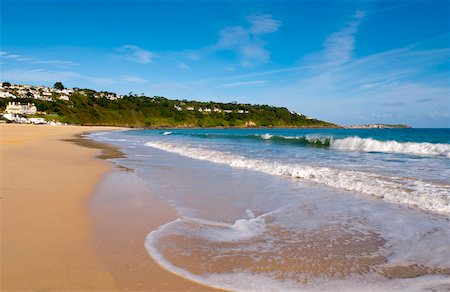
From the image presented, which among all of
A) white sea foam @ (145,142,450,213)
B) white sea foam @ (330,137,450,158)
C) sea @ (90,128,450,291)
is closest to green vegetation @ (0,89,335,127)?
white sea foam @ (330,137,450,158)

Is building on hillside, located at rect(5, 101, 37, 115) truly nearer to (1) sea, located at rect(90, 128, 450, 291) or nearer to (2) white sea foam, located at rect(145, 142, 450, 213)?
(2) white sea foam, located at rect(145, 142, 450, 213)

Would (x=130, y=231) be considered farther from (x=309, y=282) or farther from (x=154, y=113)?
(x=154, y=113)

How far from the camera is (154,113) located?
469 ft

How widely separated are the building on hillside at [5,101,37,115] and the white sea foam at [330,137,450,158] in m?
93.7

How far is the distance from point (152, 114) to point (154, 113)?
139 cm

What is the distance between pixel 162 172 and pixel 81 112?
113664mm

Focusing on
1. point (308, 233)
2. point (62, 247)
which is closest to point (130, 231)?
point (62, 247)

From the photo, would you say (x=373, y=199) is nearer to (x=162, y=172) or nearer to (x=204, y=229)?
(x=204, y=229)

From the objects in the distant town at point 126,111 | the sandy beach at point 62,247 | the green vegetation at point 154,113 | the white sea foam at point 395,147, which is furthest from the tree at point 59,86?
the sandy beach at point 62,247

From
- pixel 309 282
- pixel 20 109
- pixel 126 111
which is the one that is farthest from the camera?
pixel 126 111

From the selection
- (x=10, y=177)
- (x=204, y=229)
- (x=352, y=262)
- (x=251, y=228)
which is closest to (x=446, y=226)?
(x=352, y=262)

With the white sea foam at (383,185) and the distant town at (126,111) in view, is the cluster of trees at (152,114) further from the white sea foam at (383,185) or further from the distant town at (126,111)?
the white sea foam at (383,185)

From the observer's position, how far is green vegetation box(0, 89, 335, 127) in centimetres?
10900

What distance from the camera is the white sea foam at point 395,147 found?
2097 cm
